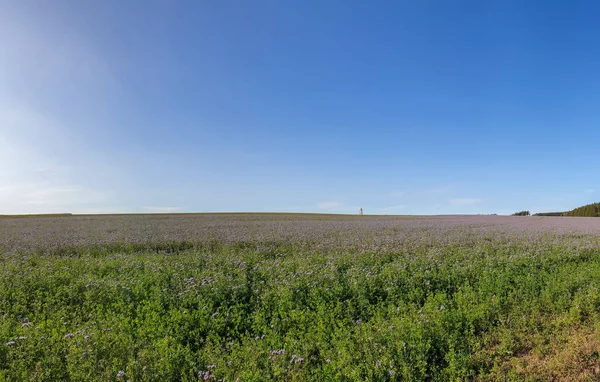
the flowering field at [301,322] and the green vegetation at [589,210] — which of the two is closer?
the flowering field at [301,322]

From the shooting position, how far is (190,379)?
497 centimetres

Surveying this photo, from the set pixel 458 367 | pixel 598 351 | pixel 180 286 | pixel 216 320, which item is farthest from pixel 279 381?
pixel 598 351

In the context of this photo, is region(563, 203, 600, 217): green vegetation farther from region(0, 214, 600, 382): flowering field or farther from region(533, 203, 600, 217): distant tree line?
region(0, 214, 600, 382): flowering field

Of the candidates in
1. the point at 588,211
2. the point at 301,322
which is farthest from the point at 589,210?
the point at 301,322

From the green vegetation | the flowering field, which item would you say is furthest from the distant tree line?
the flowering field

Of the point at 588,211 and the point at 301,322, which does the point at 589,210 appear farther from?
the point at 301,322

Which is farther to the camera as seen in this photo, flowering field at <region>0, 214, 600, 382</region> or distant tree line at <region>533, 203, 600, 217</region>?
distant tree line at <region>533, 203, 600, 217</region>

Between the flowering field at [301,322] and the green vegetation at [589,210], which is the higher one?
the green vegetation at [589,210]

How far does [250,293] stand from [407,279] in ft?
13.6

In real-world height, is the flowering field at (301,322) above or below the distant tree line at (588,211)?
below

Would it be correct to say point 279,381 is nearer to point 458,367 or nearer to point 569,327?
point 458,367

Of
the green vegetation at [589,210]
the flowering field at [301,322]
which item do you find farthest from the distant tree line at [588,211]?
the flowering field at [301,322]

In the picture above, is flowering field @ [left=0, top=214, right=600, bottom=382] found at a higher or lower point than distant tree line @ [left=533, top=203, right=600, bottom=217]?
lower

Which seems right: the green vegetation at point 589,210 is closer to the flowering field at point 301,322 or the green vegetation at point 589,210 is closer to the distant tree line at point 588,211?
the distant tree line at point 588,211
